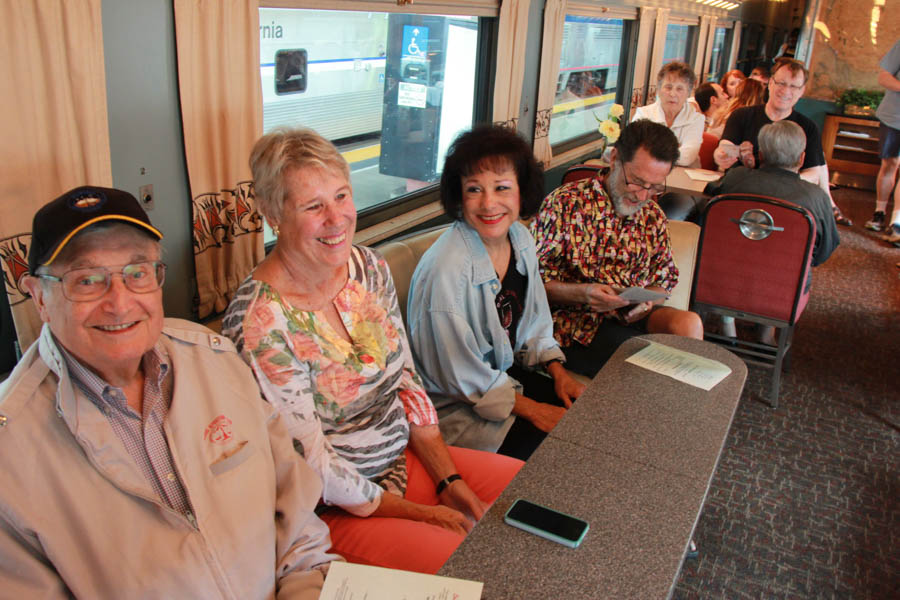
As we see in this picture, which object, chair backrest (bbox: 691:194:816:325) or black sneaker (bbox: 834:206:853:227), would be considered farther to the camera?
black sneaker (bbox: 834:206:853:227)

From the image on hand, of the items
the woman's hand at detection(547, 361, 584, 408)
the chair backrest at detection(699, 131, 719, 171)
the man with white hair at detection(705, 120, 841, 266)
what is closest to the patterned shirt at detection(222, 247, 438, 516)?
the woman's hand at detection(547, 361, 584, 408)

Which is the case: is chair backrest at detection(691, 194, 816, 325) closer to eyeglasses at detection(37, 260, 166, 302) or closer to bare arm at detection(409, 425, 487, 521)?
bare arm at detection(409, 425, 487, 521)

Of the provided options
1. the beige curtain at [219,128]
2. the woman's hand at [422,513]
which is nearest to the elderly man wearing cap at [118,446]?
the woman's hand at [422,513]

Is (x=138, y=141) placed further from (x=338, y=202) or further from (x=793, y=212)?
(x=793, y=212)

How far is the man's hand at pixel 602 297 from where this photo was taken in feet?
8.20

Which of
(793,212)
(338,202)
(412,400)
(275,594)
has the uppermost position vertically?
(338,202)

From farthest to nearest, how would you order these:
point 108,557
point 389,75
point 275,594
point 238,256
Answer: point 389,75 < point 238,256 < point 275,594 < point 108,557

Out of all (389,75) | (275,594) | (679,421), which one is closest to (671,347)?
(679,421)

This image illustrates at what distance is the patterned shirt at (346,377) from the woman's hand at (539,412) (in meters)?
0.39

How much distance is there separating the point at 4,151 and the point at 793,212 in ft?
10.2

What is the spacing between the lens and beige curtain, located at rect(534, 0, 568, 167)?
4.66 meters

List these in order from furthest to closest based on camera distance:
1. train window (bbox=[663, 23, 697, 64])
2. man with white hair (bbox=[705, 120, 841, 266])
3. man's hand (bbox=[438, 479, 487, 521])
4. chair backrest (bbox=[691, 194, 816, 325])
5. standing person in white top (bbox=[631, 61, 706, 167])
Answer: train window (bbox=[663, 23, 697, 64]), standing person in white top (bbox=[631, 61, 706, 167]), man with white hair (bbox=[705, 120, 841, 266]), chair backrest (bbox=[691, 194, 816, 325]), man's hand (bbox=[438, 479, 487, 521])

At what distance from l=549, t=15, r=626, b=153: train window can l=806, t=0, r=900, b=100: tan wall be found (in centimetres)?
380

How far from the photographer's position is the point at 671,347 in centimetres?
205
